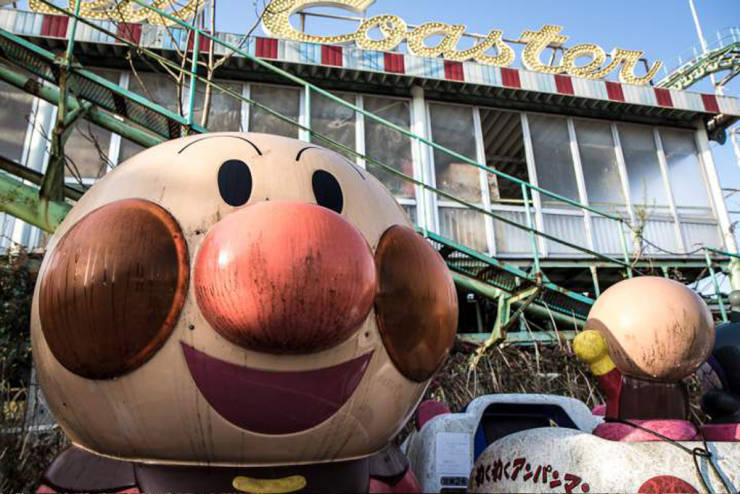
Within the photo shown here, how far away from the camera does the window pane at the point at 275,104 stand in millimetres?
Answer: 7992

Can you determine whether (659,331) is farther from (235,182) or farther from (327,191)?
(235,182)

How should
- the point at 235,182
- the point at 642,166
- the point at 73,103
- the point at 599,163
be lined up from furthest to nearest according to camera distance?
the point at 642,166 → the point at 599,163 → the point at 73,103 → the point at 235,182

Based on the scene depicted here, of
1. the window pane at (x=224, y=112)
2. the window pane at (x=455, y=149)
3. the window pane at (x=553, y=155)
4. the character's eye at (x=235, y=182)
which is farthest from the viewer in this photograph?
the window pane at (x=553, y=155)

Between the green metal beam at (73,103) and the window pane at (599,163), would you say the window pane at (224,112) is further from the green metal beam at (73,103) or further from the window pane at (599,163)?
the window pane at (599,163)


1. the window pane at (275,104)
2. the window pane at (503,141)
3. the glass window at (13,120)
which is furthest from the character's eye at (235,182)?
the window pane at (503,141)

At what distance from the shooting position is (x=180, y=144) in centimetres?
174

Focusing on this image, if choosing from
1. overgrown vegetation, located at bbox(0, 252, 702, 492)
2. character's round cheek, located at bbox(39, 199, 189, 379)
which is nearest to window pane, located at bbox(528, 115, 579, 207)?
overgrown vegetation, located at bbox(0, 252, 702, 492)

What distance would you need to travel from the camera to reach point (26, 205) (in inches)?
110

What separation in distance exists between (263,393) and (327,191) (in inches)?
25.4

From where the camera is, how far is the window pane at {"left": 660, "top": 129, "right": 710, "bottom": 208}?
31.2 feet

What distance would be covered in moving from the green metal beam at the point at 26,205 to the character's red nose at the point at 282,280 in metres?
1.93

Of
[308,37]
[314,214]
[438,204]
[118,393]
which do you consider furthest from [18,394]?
[308,37]

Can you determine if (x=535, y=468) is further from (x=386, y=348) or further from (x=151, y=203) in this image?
(x=151, y=203)

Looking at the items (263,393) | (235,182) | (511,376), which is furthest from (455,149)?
(263,393)
